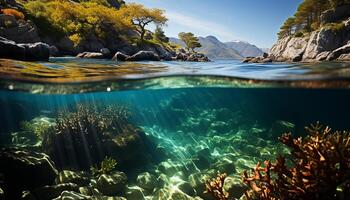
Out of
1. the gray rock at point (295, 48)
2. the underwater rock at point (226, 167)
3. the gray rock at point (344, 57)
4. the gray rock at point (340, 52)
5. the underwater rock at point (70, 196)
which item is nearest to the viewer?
the underwater rock at point (70, 196)

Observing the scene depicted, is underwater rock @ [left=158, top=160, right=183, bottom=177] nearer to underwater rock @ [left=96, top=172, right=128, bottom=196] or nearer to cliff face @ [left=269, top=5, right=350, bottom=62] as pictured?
underwater rock @ [left=96, top=172, right=128, bottom=196]

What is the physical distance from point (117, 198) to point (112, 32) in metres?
45.1

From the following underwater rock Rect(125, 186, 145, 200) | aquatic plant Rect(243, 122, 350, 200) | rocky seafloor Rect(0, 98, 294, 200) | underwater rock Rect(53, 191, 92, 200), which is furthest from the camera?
underwater rock Rect(125, 186, 145, 200)

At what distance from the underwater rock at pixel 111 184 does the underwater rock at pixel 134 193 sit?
30 cm

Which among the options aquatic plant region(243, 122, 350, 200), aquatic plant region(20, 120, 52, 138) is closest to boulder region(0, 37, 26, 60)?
aquatic plant region(20, 120, 52, 138)

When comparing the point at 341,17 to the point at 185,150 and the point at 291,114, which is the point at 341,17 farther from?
the point at 185,150

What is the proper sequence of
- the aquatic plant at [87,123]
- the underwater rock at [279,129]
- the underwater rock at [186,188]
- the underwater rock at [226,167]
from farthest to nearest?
the underwater rock at [279,129] → the aquatic plant at [87,123] → the underwater rock at [226,167] → the underwater rock at [186,188]

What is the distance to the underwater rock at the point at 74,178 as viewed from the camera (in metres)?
Result: 9.70

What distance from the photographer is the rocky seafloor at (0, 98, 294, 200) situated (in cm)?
888

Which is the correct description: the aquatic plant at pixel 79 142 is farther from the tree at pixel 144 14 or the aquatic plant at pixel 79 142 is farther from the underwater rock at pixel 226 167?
the tree at pixel 144 14

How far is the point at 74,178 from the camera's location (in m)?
9.75

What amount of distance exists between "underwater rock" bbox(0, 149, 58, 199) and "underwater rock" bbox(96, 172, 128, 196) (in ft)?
5.91

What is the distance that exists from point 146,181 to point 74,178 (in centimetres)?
267

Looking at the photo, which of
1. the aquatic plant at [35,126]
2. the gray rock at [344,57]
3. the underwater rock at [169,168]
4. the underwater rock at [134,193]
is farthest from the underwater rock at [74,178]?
the gray rock at [344,57]
